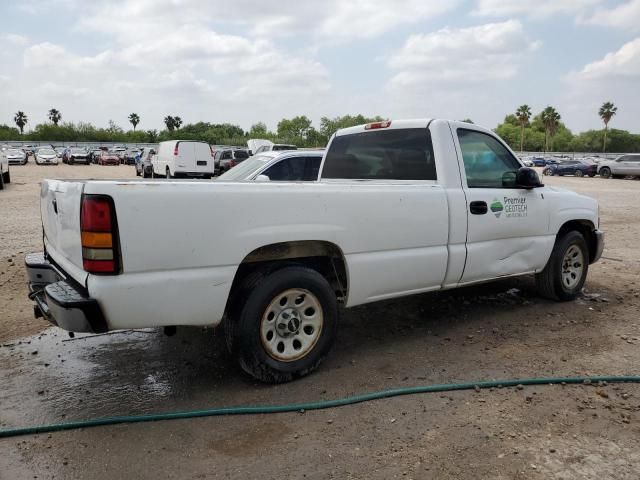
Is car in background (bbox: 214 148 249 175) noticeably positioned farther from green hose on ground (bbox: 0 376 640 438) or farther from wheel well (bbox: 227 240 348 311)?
green hose on ground (bbox: 0 376 640 438)

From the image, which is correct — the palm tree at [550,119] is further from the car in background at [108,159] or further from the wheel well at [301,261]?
the wheel well at [301,261]

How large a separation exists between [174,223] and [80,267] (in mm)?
637

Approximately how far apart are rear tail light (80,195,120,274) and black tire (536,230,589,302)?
4392mm

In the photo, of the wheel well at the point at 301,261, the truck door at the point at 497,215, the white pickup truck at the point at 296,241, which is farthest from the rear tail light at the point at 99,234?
the truck door at the point at 497,215

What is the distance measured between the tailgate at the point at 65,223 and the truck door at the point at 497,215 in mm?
3004

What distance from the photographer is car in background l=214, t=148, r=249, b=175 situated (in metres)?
26.8

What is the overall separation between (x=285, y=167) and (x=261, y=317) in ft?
18.0

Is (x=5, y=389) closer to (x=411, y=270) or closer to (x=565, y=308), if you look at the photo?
(x=411, y=270)

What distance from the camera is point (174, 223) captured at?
3.07 m

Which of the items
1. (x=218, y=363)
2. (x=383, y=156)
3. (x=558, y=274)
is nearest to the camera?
(x=218, y=363)

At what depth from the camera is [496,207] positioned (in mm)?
4688

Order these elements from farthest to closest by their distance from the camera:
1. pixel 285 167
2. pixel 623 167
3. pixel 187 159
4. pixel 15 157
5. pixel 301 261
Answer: pixel 15 157 → pixel 623 167 → pixel 187 159 → pixel 285 167 → pixel 301 261

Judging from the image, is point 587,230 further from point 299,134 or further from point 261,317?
point 299,134

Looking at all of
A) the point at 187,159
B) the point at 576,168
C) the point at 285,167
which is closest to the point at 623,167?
the point at 576,168
